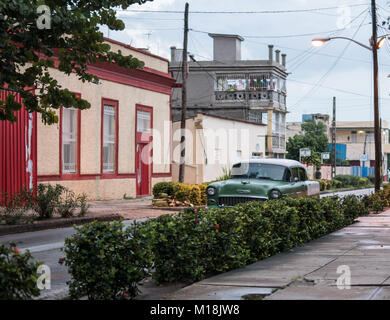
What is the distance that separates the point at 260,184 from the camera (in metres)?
15.6

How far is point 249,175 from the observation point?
16781 mm

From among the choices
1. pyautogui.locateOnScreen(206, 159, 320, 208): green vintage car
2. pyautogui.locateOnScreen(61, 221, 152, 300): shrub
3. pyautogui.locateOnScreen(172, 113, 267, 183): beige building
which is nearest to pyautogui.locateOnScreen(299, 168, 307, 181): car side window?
pyautogui.locateOnScreen(206, 159, 320, 208): green vintage car

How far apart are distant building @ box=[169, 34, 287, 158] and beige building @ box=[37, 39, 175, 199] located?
807 inches

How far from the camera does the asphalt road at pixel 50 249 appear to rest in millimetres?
8188

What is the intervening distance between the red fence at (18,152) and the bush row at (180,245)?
408 inches

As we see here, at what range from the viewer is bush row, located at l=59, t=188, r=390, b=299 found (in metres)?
6.82

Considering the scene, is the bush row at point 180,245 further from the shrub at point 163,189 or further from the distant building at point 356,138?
the distant building at point 356,138

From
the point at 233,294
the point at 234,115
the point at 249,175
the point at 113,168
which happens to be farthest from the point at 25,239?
the point at 234,115

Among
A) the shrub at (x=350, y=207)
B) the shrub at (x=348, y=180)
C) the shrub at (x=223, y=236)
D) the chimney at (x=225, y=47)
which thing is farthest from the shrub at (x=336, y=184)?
the shrub at (x=223, y=236)

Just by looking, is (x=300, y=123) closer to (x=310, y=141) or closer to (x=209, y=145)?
(x=310, y=141)

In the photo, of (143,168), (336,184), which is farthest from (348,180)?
(143,168)

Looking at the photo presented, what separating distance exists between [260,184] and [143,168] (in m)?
15.0

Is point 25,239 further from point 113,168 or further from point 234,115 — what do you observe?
point 234,115
